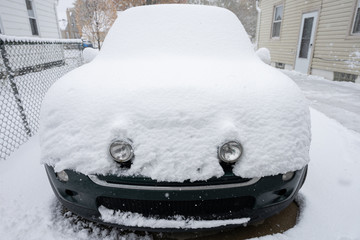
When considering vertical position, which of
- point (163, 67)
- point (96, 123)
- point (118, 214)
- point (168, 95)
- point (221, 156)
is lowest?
point (118, 214)

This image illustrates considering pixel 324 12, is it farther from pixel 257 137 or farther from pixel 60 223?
pixel 60 223

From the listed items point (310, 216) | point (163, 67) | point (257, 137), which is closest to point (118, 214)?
point (257, 137)

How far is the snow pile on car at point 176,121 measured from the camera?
1218 mm

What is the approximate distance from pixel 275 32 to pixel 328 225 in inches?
474

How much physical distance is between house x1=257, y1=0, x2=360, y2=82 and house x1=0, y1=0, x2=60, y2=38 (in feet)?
34.9

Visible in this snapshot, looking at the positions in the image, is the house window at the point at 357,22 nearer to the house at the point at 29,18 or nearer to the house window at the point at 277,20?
the house window at the point at 277,20

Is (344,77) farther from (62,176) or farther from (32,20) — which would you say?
(32,20)

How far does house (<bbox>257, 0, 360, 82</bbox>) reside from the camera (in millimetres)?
6617

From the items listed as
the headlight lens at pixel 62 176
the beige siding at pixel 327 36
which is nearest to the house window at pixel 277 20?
the beige siding at pixel 327 36

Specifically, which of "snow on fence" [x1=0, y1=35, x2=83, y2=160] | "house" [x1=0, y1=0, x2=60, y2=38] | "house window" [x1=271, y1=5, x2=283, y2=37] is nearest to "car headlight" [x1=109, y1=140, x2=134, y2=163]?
"snow on fence" [x1=0, y1=35, x2=83, y2=160]

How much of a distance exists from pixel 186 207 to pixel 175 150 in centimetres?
35

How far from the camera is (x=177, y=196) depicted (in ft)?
4.00

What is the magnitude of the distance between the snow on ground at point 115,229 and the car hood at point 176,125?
0.56 m

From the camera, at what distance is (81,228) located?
1.56 m
